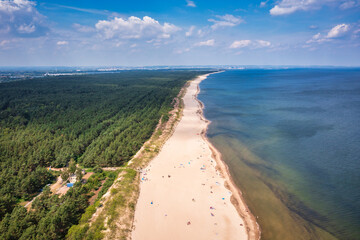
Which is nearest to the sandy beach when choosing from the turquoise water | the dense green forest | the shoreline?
the shoreline

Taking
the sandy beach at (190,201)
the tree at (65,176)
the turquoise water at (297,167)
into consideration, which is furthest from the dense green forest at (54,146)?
the turquoise water at (297,167)

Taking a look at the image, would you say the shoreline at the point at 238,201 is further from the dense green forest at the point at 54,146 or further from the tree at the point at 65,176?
the tree at the point at 65,176

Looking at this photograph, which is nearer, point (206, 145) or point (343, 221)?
point (343, 221)

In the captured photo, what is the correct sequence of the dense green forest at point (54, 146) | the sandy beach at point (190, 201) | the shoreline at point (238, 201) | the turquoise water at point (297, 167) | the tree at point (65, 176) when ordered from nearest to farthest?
the sandy beach at point (190, 201) → the shoreline at point (238, 201) → the dense green forest at point (54, 146) → the turquoise water at point (297, 167) → the tree at point (65, 176)

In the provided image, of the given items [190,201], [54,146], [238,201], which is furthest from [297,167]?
[54,146]

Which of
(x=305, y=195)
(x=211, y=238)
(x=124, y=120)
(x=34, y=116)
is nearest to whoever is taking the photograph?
(x=211, y=238)

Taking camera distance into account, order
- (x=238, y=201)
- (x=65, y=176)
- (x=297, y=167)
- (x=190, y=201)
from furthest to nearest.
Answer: (x=297, y=167), (x=65, y=176), (x=238, y=201), (x=190, y=201)

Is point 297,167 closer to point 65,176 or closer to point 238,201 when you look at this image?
point 238,201

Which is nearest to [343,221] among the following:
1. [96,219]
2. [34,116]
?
[96,219]

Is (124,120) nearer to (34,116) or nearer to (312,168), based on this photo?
(34,116)
